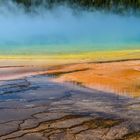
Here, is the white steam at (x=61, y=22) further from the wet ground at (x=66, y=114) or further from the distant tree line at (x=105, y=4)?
the wet ground at (x=66, y=114)

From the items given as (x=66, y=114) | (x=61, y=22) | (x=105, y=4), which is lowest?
(x=66, y=114)

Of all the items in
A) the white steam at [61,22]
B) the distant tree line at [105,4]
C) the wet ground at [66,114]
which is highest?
the distant tree line at [105,4]

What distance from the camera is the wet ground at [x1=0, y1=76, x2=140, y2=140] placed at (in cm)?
597

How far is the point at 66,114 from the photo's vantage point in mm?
7258

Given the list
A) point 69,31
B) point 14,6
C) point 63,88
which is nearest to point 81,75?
point 63,88

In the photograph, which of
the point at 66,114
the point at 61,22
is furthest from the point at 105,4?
the point at 66,114

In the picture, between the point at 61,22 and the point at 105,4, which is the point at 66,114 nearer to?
the point at 61,22

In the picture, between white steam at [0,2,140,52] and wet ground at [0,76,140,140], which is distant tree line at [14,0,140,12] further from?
wet ground at [0,76,140,140]

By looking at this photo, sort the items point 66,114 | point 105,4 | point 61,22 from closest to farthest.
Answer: point 66,114, point 61,22, point 105,4

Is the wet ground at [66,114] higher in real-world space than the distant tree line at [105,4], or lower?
lower

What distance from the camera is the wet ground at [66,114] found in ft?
19.6

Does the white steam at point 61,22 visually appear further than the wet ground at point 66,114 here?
Yes

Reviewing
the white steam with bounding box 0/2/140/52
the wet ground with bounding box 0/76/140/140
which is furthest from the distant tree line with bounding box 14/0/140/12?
the wet ground with bounding box 0/76/140/140

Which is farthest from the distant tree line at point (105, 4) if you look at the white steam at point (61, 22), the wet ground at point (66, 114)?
the wet ground at point (66, 114)
